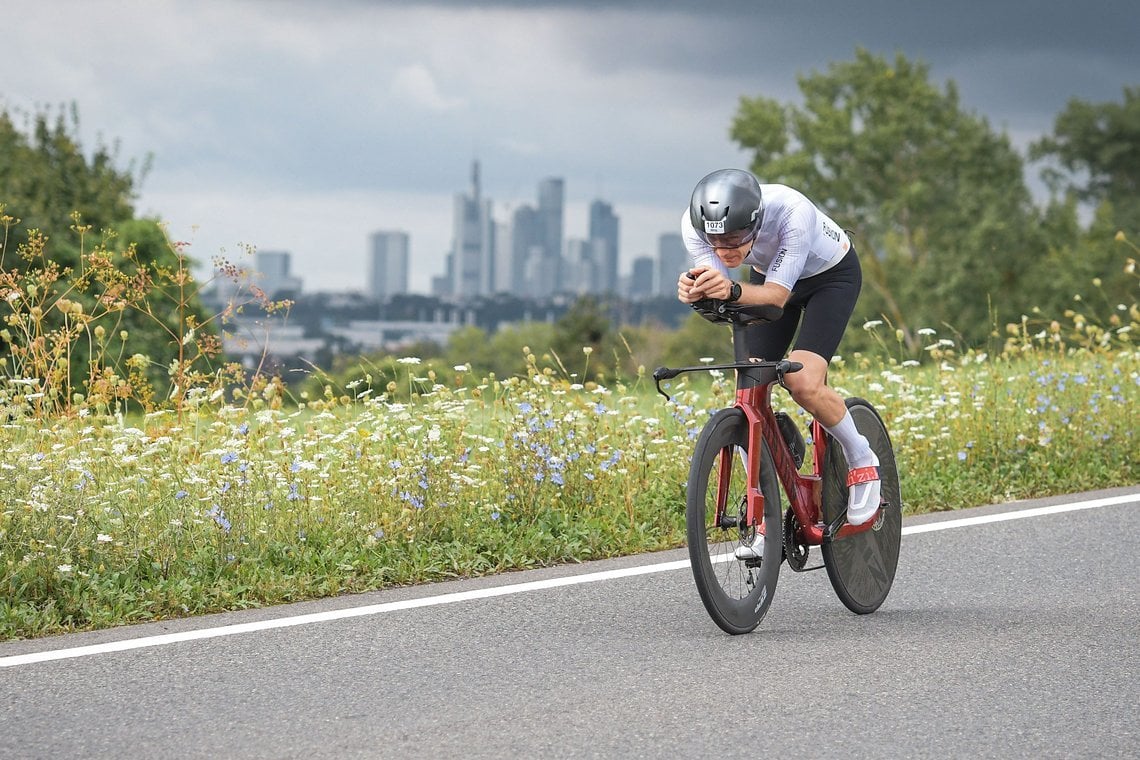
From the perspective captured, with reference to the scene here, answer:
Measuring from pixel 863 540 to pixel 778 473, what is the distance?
0.69m

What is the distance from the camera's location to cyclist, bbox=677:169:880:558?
525cm

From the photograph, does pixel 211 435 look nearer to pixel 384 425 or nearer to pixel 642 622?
pixel 384 425

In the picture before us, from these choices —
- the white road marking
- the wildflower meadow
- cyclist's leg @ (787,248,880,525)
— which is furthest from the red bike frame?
the wildflower meadow

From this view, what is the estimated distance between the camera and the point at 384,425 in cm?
820

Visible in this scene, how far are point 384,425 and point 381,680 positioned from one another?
3272 mm

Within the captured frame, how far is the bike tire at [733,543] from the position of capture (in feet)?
17.6

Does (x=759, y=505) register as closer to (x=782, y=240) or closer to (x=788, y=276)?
(x=788, y=276)

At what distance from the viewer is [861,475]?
6.02 metres

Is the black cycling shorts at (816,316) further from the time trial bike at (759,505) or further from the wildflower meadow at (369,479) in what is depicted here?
the wildflower meadow at (369,479)

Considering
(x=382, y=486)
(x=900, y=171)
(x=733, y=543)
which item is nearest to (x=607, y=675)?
(x=733, y=543)

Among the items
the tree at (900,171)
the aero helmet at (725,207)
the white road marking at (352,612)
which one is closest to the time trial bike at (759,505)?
the aero helmet at (725,207)

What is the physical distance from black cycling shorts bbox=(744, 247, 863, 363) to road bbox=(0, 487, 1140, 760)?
1.16 m

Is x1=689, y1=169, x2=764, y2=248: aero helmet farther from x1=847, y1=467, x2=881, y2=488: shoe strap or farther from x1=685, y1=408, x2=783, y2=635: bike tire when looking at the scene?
x1=847, y1=467, x2=881, y2=488: shoe strap

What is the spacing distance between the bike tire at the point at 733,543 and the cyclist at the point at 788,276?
0.29 ft
